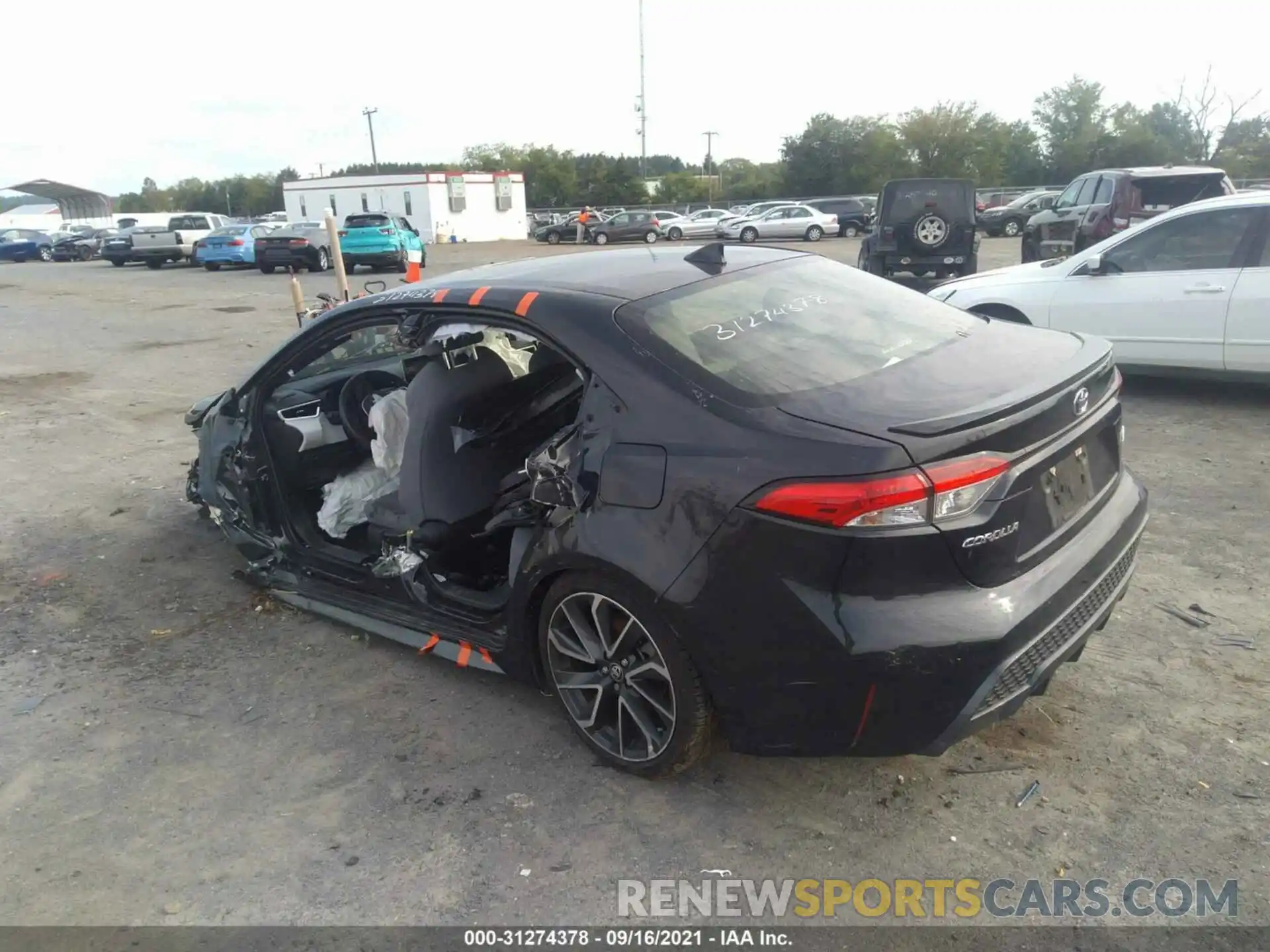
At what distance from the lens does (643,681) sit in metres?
2.85

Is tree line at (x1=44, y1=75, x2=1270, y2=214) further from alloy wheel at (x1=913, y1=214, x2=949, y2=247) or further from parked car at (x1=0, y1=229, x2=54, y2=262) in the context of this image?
alloy wheel at (x1=913, y1=214, x2=949, y2=247)

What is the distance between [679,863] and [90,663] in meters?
2.81

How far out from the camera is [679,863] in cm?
258

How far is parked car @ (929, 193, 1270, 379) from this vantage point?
6.45m

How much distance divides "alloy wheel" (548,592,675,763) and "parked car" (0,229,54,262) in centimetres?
4298

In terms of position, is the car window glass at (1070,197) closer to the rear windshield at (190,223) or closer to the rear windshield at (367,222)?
the rear windshield at (367,222)

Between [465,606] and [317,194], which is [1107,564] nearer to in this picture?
[465,606]

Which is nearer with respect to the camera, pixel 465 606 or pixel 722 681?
pixel 722 681

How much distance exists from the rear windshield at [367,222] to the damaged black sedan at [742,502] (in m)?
21.8

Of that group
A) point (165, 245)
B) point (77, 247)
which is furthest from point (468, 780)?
point (77, 247)

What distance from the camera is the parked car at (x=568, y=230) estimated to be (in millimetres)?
40197

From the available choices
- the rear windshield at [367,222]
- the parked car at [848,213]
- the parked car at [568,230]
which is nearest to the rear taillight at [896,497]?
the rear windshield at [367,222]

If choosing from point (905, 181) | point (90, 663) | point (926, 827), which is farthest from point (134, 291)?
point (926, 827)

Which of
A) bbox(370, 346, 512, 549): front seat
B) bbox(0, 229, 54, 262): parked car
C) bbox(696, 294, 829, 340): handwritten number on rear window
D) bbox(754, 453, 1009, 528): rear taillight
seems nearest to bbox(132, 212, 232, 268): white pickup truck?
bbox(0, 229, 54, 262): parked car
